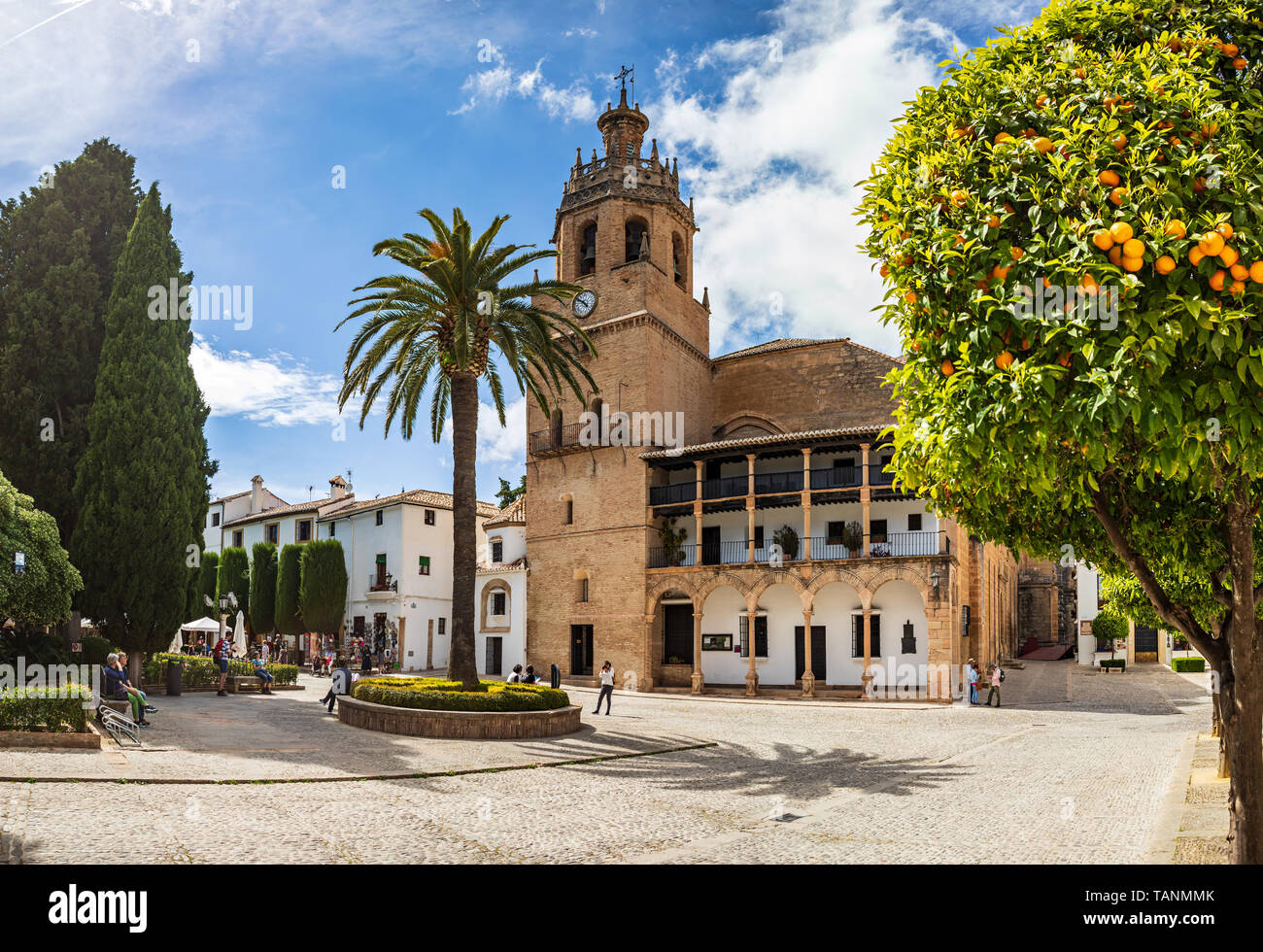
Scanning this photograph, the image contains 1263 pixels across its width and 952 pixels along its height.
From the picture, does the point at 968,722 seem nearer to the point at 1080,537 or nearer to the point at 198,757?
the point at 1080,537

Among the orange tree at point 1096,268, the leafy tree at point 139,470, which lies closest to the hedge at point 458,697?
the leafy tree at point 139,470

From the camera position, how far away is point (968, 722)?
75.4ft

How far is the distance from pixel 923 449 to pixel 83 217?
2623 cm

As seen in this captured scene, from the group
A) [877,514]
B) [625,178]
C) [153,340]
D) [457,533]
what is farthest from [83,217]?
[877,514]

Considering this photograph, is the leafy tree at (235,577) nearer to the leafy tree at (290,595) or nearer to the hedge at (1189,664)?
the leafy tree at (290,595)

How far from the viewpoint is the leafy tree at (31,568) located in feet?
49.7

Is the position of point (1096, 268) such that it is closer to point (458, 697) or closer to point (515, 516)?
point (458, 697)

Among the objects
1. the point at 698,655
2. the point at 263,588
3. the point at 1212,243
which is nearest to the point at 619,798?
the point at 1212,243

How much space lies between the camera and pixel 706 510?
35688 millimetres

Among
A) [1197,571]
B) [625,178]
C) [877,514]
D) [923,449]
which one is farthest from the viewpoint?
[625,178]

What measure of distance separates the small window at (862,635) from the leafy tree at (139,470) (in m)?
22.1

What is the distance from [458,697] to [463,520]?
4053mm

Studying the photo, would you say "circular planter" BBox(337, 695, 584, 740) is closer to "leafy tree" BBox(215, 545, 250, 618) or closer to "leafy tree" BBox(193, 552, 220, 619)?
"leafy tree" BBox(215, 545, 250, 618)
